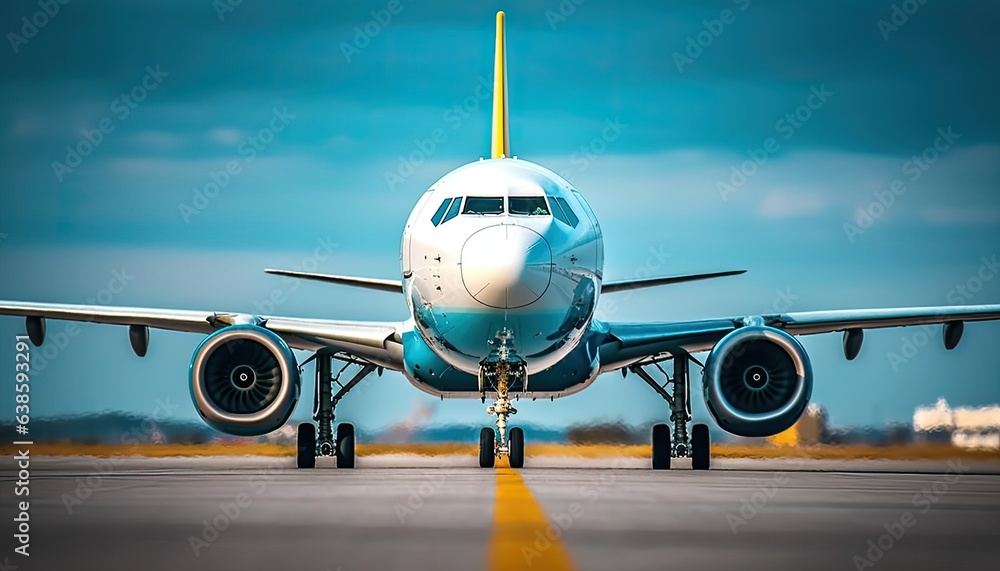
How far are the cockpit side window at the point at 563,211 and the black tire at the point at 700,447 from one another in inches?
283

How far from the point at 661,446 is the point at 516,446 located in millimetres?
2575

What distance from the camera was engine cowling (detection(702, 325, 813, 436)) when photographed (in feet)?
71.9

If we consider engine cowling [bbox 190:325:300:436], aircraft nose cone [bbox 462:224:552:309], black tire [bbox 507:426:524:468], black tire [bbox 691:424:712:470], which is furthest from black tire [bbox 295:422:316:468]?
aircraft nose cone [bbox 462:224:552:309]

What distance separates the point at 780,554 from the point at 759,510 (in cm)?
390

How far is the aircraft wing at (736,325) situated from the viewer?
23.2 meters

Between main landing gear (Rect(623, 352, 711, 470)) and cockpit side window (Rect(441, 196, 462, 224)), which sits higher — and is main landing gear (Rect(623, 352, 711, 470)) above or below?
below

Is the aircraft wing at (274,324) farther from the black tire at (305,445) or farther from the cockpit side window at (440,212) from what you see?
the cockpit side window at (440,212)

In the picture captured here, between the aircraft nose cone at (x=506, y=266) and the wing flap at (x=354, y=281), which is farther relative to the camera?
the wing flap at (x=354, y=281)

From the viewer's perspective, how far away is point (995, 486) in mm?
18172

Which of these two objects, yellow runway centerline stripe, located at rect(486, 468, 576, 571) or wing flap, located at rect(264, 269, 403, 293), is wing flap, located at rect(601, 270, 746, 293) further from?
yellow runway centerline stripe, located at rect(486, 468, 576, 571)

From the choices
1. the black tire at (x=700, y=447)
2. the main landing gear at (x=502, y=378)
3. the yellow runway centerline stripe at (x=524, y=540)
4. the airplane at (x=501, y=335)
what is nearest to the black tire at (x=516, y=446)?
the airplane at (x=501, y=335)

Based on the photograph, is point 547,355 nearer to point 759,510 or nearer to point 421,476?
point 421,476

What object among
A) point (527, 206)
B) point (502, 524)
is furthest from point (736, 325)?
point (502, 524)

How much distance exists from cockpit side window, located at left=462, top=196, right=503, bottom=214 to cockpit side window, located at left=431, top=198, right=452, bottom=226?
0.30 m
